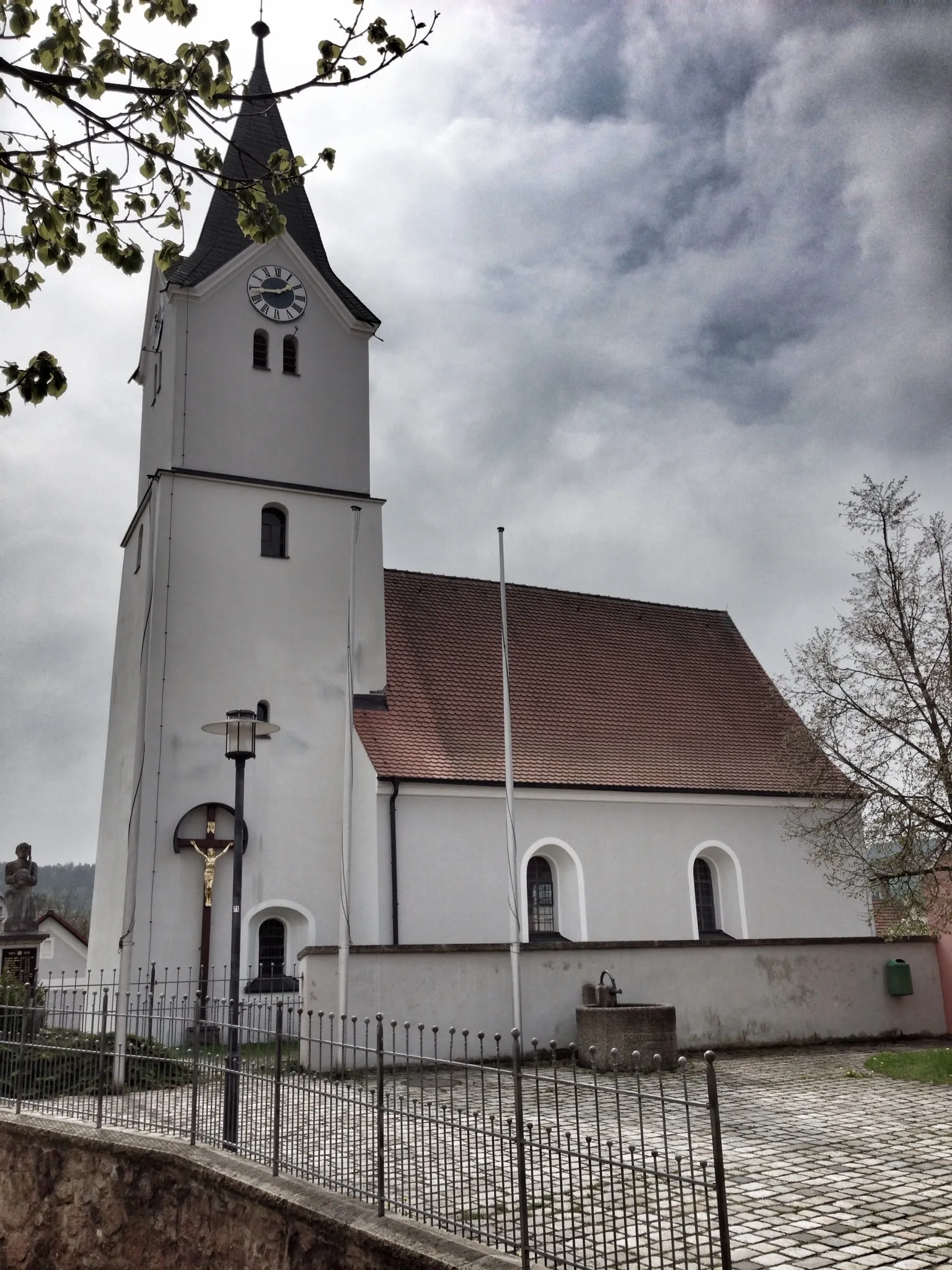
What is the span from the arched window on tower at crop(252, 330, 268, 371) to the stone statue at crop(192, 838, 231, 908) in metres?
9.41

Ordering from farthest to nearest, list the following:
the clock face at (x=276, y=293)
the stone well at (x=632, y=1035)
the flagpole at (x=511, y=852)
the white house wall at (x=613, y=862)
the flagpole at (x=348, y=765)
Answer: the clock face at (x=276, y=293) < the white house wall at (x=613, y=862) < the flagpole at (x=348, y=765) < the flagpole at (x=511, y=852) < the stone well at (x=632, y=1035)

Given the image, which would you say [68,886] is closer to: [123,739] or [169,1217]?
[123,739]

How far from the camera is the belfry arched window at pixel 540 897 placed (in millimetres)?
19844

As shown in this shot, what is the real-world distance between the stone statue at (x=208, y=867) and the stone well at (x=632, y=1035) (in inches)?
268

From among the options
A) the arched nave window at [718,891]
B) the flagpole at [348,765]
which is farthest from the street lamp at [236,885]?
the arched nave window at [718,891]

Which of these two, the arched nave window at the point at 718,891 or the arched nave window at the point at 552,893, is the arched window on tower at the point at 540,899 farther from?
the arched nave window at the point at 718,891

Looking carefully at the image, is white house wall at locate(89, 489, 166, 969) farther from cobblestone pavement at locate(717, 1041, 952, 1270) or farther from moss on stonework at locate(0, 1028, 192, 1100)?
cobblestone pavement at locate(717, 1041, 952, 1270)

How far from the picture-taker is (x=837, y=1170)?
802 centimetres

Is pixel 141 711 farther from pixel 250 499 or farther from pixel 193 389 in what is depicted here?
pixel 193 389

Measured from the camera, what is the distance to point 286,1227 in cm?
675

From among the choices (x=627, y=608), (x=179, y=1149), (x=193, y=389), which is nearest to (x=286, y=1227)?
(x=179, y=1149)

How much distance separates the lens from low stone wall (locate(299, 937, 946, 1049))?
1448 cm

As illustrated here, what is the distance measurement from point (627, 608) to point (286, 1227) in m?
20.7

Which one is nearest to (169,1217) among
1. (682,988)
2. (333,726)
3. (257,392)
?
(682,988)
